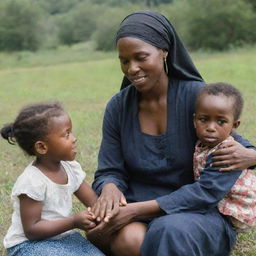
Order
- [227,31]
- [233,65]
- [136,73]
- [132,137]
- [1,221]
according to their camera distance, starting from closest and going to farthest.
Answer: [136,73] < [132,137] < [1,221] < [233,65] < [227,31]

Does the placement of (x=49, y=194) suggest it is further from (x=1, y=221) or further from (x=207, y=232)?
(x=1, y=221)

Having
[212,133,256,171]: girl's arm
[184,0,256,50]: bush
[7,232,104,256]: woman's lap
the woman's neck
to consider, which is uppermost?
the woman's neck

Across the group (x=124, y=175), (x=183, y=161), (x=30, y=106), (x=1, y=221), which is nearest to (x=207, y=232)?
(x=183, y=161)

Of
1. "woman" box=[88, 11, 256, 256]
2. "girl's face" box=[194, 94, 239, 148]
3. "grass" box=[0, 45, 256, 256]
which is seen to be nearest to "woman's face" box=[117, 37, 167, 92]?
"woman" box=[88, 11, 256, 256]

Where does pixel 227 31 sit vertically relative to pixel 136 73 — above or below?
below

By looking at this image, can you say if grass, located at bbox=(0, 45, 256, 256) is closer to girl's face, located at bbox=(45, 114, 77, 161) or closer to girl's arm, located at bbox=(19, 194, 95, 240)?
girl's arm, located at bbox=(19, 194, 95, 240)

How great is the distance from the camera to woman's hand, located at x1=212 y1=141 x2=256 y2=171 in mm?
3119

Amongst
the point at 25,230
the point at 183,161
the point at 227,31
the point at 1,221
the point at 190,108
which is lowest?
the point at 227,31

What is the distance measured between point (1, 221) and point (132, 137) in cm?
161

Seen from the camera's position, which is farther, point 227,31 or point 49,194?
point 227,31

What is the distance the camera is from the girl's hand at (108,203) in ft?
10.3

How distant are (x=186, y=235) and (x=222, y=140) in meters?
0.61

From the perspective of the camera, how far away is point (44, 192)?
314 cm

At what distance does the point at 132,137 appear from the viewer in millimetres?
3547
